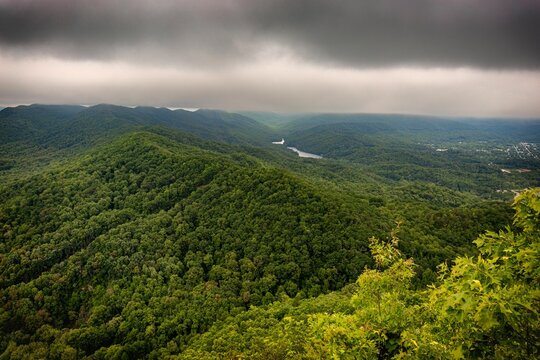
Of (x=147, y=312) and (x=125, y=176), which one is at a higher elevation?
(x=125, y=176)

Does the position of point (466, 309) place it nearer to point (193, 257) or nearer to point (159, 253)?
point (193, 257)

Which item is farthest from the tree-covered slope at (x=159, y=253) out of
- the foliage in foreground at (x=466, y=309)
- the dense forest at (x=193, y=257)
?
the foliage in foreground at (x=466, y=309)

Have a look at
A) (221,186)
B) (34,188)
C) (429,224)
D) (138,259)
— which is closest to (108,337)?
(138,259)

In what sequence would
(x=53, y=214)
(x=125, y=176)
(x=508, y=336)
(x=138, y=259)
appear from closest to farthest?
(x=508, y=336) → (x=138, y=259) → (x=53, y=214) → (x=125, y=176)

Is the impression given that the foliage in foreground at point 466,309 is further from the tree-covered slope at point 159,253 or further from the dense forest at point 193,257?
the tree-covered slope at point 159,253

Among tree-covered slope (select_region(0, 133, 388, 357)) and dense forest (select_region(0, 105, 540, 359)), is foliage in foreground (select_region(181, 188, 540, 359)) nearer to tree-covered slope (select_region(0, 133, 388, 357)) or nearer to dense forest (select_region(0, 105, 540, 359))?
dense forest (select_region(0, 105, 540, 359))

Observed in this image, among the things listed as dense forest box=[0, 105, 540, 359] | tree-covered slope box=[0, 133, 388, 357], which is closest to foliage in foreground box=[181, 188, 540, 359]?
dense forest box=[0, 105, 540, 359]

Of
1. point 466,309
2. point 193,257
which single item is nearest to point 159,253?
point 193,257

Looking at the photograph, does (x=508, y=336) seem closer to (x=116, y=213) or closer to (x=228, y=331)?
(x=228, y=331)
